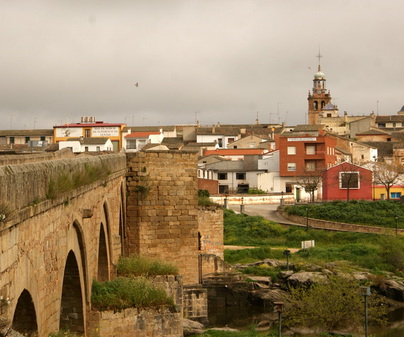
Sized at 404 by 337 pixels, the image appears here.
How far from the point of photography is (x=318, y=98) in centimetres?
12362

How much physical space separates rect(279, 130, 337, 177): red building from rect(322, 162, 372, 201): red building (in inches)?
179

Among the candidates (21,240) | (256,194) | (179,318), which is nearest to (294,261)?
(179,318)

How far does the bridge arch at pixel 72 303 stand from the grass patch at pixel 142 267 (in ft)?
17.1

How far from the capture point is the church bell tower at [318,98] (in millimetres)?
122381

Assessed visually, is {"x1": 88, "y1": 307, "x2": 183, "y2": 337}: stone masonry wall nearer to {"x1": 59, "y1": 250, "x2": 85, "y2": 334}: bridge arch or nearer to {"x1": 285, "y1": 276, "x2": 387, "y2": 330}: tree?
{"x1": 59, "y1": 250, "x2": 85, "y2": 334}: bridge arch

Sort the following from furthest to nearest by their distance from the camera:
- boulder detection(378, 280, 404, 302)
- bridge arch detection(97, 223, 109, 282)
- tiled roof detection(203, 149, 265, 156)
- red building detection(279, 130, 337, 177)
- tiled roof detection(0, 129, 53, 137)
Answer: tiled roof detection(0, 129, 53, 137), tiled roof detection(203, 149, 265, 156), red building detection(279, 130, 337, 177), boulder detection(378, 280, 404, 302), bridge arch detection(97, 223, 109, 282)

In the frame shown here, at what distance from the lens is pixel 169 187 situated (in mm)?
20375

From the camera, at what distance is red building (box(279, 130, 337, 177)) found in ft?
190

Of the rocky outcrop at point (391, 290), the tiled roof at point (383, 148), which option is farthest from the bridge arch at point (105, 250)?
the tiled roof at point (383, 148)

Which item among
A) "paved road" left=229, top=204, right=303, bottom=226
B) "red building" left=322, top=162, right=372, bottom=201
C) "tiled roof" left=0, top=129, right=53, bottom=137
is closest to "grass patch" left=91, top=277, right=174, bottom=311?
"paved road" left=229, top=204, right=303, bottom=226

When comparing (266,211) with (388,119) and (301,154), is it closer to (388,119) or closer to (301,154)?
(301,154)

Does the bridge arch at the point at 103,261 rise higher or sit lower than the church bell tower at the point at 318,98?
lower

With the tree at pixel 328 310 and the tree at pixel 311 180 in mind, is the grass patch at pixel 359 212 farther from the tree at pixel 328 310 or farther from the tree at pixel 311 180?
the tree at pixel 328 310

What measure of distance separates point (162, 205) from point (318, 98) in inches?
4161
